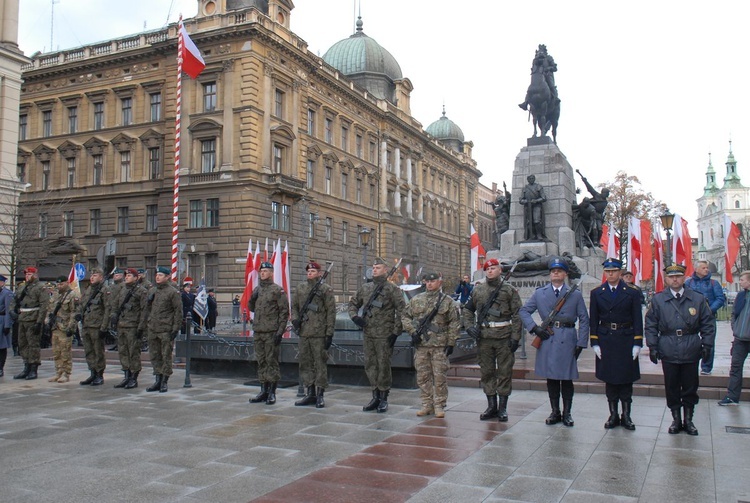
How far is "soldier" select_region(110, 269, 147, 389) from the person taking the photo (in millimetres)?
11133

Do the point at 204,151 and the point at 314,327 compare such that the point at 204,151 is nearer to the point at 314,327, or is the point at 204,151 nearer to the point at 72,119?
the point at 72,119

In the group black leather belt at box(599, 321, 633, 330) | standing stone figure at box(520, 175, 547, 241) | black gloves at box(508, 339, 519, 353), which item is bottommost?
black gloves at box(508, 339, 519, 353)

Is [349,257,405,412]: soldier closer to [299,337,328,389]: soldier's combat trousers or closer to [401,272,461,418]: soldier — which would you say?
[401,272,461,418]: soldier

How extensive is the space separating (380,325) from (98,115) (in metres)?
41.6

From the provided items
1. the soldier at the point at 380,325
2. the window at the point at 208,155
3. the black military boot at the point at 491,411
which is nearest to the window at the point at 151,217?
the window at the point at 208,155

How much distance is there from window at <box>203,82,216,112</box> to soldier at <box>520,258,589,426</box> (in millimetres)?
35965

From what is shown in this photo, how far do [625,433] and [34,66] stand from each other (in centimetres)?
4877

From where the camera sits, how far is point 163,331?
10750mm

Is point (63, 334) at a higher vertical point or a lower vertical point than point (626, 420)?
higher

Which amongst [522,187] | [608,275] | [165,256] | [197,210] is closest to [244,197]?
[197,210]

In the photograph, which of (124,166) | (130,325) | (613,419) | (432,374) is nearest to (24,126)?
(124,166)

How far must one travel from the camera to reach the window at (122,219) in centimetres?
4347

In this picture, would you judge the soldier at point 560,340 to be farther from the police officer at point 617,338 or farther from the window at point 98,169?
the window at point 98,169

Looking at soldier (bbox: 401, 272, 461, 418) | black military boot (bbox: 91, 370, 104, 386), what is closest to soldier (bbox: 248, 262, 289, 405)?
soldier (bbox: 401, 272, 461, 418)
